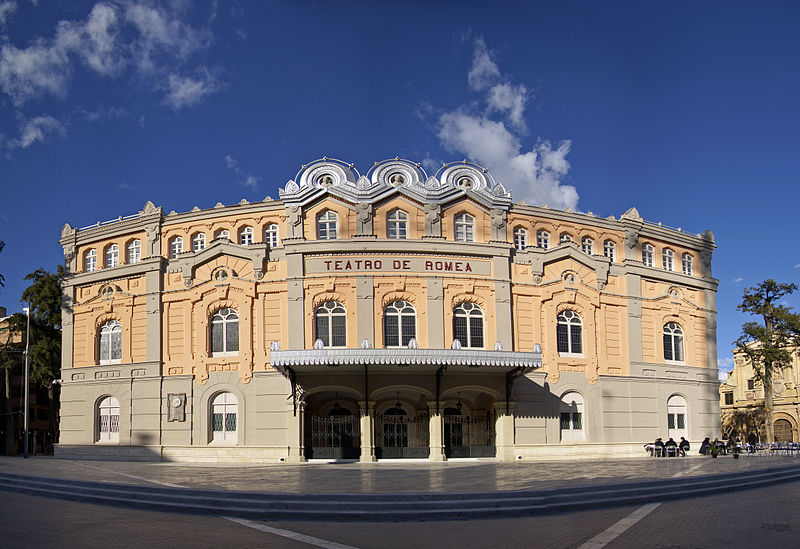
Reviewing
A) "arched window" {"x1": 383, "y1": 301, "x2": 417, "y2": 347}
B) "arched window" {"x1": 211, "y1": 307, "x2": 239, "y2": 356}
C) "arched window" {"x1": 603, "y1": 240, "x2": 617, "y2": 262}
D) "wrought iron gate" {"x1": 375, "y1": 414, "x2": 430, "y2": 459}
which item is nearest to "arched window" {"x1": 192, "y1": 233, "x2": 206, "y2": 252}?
"arched window" {"x1": 211, "y1": 307, "x2": 239, "y2": 356}

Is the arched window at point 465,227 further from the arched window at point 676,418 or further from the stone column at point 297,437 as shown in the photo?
the arched window at point 676,418

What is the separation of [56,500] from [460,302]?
22.6 metres

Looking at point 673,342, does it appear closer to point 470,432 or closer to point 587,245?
point 587,245

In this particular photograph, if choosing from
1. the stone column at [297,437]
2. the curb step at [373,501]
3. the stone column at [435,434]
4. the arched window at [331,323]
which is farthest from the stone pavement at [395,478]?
the arched window at [331,323]

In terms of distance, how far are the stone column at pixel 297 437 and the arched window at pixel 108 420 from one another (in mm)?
11003

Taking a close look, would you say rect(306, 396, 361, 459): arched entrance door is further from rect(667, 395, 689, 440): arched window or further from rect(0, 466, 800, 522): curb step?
rect(667, 395, 689, 440): arched window

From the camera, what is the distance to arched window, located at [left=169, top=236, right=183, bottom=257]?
1654 inches

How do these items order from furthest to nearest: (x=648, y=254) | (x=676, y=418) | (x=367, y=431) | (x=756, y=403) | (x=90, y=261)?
(x=756, y=403) → (x=648, y=254) → (x=90, y=261) → (x=676, y=418) → (x=367, y=431)

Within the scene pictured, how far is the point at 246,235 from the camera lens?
134ft

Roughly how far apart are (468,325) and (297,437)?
10.4 m

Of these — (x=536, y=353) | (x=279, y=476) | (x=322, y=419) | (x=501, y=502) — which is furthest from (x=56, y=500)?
(x=536, y=353)

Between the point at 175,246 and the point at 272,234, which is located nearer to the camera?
the point at 272,234

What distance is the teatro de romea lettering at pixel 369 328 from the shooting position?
37.8 metres

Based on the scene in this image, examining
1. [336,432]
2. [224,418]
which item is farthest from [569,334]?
[224,418]
